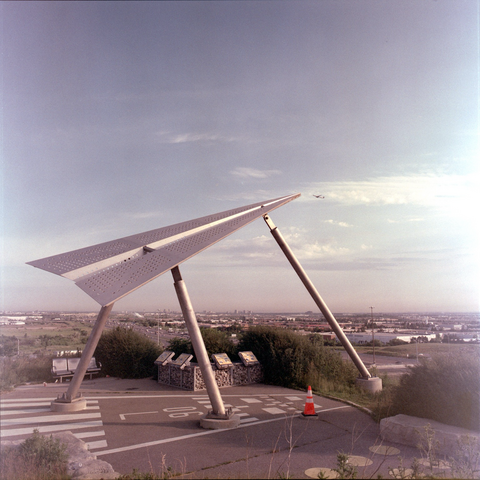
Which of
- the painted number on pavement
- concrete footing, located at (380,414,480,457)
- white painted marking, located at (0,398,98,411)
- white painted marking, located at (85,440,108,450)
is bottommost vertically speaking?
white painted marking, located at (0,398,98,411)

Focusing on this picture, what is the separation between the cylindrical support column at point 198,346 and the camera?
803 centimetres

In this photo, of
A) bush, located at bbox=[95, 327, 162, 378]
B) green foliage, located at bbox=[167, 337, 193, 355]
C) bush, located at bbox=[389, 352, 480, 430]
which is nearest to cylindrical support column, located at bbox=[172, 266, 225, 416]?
bush, located at bbox=[389, 352, 480, 430]

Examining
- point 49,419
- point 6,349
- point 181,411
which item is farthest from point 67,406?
point 6,349

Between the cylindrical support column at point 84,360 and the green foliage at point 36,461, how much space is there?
312 cm

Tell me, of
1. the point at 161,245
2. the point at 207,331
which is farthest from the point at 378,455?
the point at 207,331

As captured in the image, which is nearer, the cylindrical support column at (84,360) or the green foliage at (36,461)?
the green foliage at (36,461)

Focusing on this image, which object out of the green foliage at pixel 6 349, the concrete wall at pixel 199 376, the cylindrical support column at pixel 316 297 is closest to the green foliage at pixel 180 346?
the concrete wall at pixel 199 376

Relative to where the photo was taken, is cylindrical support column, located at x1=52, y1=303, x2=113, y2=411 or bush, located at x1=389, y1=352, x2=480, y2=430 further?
cylindrical support column, located at x1=52, y1=303, x2=113, y2=411

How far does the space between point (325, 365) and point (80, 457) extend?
9546 mm

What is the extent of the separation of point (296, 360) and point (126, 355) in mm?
6860

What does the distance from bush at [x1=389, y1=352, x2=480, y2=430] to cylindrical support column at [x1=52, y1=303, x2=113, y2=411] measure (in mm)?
6698

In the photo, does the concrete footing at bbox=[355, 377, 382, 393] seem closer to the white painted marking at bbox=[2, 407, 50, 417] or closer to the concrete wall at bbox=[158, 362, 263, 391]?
the concrete wall at bbox=[158, 362, 263, 391]

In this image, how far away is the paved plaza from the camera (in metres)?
5.74

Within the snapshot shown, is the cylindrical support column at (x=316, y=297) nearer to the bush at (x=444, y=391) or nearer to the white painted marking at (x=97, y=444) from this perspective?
the bush at (x=444, y=391)
